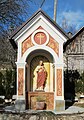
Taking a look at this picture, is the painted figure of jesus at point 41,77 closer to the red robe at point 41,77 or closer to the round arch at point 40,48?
the red robe at point 41,77

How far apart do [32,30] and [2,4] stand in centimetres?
204

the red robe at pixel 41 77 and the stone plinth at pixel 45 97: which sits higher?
the red robe at pixel 41 77

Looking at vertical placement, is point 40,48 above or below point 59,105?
above

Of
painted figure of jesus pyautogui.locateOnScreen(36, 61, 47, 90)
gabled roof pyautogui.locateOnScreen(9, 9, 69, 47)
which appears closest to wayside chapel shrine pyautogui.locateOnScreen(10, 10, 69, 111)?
gabled roof pyautogui.locateOnScreen(9, 9, 69, 47)

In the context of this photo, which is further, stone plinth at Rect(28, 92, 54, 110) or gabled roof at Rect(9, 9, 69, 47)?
stone plinth at Rect(28, 92, 54, 110)

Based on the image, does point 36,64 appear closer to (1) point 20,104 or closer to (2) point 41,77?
(2) point 41,77

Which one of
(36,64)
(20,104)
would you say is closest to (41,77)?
(36,64)

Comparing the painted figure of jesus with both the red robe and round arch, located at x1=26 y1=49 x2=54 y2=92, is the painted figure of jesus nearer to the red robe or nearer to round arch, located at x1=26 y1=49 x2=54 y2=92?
the red robe

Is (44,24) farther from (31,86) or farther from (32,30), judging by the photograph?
(31,86)

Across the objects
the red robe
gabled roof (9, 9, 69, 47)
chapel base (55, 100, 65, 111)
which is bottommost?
chapel base (55, 100, 65, 111)

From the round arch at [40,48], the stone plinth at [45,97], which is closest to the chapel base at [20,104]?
the stone plinth at [45,97]

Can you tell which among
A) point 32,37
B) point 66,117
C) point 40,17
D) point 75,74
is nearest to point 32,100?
point 32,37

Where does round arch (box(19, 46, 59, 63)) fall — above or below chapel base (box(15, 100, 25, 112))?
above

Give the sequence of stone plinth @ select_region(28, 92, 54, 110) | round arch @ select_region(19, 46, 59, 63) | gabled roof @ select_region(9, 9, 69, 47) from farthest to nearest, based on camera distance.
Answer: stone plinth @ select_region(28, 92, 54, 110), round arch @ select_region(19, 46, 59, 63), gabled roof @ select_region(9, 9, 69, 47)
